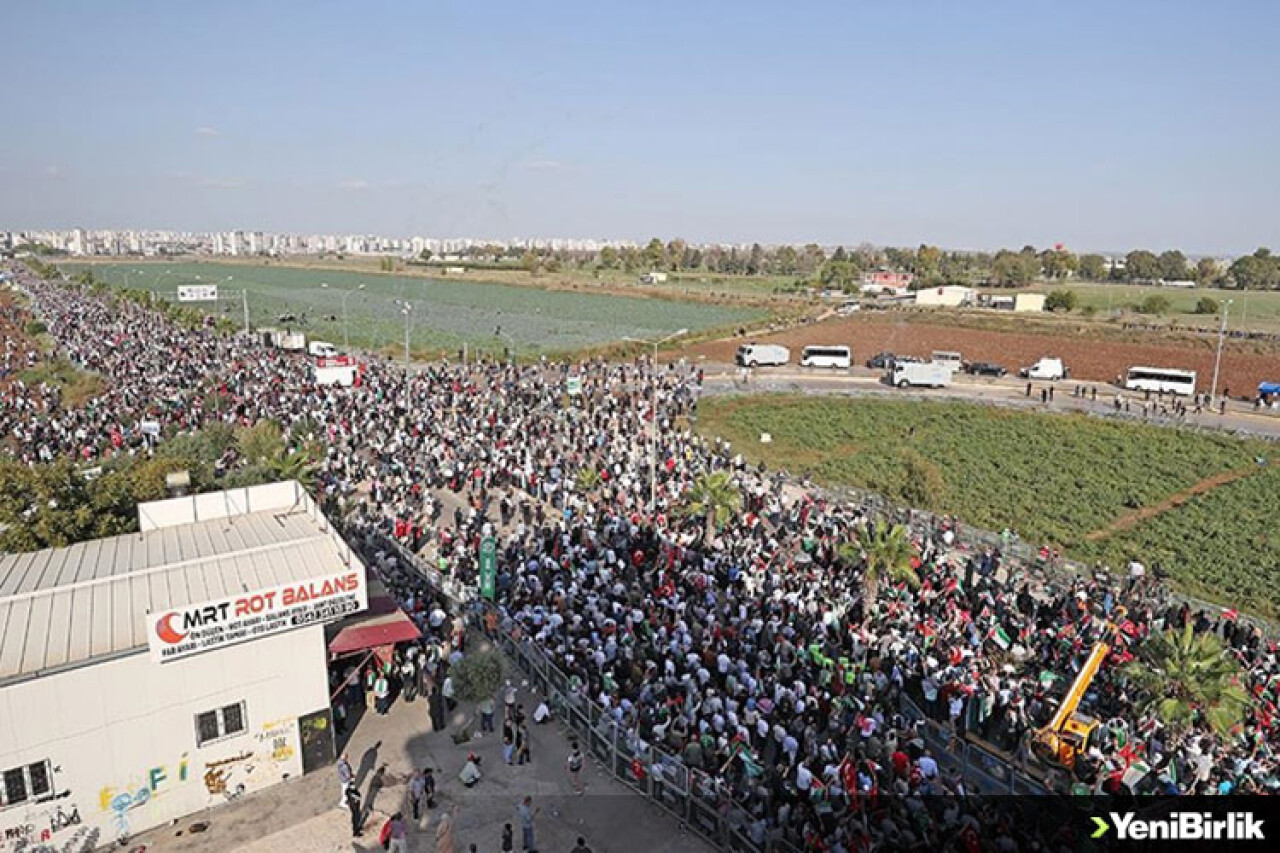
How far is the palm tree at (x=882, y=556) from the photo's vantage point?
2019 centimetres

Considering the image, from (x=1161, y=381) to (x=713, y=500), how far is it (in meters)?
38.2

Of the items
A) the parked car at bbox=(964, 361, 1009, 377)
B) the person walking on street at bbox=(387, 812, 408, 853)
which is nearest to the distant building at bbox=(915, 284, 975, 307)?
the parked car at bbox=(964, 361, 1009, 377)

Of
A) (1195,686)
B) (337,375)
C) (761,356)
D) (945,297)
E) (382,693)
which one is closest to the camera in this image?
(1195,686)

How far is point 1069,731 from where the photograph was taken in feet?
49.1

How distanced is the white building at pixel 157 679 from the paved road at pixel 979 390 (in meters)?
36.2

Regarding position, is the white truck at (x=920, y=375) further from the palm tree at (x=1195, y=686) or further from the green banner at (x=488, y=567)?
the green banner at (x=488, y=567)

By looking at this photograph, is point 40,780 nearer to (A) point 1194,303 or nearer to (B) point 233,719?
(B) point 233,719

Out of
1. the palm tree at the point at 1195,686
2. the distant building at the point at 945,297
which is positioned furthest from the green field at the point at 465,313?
the palm tree at the point at 1195,686

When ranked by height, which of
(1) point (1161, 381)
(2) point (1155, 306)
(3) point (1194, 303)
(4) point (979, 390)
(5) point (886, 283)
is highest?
(5) point (886, 283)

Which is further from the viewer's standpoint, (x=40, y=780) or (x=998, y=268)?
(x=998, y=268)

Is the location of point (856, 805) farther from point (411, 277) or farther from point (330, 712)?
point (411, 277)

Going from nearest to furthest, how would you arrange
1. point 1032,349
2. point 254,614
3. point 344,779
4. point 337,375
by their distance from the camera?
point 344,779 < point 254,614 < point 337,375 < point 1032,349

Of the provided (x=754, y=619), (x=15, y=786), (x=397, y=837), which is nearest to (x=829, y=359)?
(x=754, y=619)

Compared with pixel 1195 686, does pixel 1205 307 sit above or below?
above
